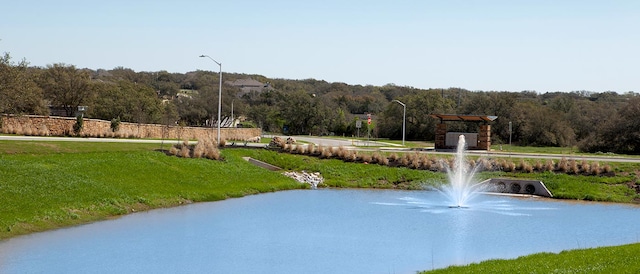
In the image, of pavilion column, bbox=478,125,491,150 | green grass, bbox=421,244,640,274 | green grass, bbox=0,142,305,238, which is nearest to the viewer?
green grass, bbox=421,244,640,274

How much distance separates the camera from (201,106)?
118 meters

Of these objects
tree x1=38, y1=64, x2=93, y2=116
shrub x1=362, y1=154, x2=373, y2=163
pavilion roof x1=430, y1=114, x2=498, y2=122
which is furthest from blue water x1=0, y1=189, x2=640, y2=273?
tree x1=38, y1=64, x2=93, y2=116

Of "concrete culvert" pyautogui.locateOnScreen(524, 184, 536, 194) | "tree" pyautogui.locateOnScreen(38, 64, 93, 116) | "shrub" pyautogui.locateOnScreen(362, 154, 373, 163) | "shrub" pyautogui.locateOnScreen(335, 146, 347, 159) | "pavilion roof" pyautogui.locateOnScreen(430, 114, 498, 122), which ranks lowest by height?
"concrete culvert" pyautogui.locateOnScreen(524, 184, 536, 194)

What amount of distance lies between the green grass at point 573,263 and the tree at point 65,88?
67.1m

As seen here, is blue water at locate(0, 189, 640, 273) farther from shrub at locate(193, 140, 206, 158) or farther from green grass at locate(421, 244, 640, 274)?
shrub at locate(193, 140, 206, 158)

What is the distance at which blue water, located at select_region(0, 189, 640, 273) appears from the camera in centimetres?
2173

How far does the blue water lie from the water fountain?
1.39m

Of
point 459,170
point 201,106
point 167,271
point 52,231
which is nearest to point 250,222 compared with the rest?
point 52,231

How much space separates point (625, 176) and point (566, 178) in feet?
10.5

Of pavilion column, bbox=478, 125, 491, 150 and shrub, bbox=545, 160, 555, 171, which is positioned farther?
pavilion column, bbox=478, 125, 491, 150

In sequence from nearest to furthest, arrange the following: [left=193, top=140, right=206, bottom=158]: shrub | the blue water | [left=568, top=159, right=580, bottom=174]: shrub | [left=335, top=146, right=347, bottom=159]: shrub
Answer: the blue water → [left=193, top=140, right=206, bottom=158]: shrub → [left=568, top=159, right=580, bottom=174]: shrub → [left=335, top=146, right=347, bottom=159]: shrub

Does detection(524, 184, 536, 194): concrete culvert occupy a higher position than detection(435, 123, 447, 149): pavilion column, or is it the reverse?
detection(435, 123, 447, 149): pavilion column

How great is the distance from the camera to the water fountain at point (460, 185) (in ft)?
133

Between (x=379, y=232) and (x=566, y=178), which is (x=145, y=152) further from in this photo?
(x=566, y=178)
